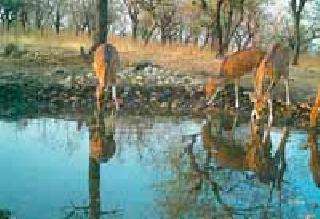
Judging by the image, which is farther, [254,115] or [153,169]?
→ [254,115]

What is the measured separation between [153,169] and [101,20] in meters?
13.1

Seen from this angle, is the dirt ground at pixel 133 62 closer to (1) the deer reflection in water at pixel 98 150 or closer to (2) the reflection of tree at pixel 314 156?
(2) the reflection of tree at pixel 314 156

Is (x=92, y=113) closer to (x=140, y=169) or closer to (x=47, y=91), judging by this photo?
(x=47, y=91)

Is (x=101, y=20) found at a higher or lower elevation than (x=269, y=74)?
higher

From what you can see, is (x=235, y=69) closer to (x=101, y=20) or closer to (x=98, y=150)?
(x=98, y=150)

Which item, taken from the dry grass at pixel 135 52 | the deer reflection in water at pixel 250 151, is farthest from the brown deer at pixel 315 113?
the dry grass at pixel 135 52

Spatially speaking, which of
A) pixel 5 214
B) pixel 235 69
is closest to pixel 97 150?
→ pixel 5 214

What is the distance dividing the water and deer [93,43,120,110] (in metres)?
1.49

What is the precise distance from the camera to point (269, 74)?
16.3 metres

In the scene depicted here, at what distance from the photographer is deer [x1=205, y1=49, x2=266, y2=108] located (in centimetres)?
1695

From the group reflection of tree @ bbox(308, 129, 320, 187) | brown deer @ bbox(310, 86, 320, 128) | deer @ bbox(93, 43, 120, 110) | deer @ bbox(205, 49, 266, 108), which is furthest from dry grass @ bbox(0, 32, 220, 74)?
reflection of tree @ bbox(308, 129, 320, 187)

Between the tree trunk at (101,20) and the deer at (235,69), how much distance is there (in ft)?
21.2

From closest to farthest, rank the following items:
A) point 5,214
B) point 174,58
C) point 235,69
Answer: point 5,214 → point 235,69 → point 174,58

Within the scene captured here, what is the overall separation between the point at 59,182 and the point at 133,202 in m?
1.31
